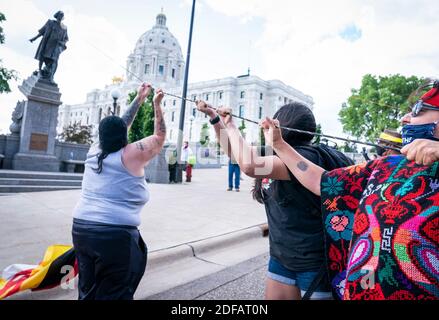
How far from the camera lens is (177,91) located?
7794 cm

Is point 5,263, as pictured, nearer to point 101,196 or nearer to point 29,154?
point 101,196

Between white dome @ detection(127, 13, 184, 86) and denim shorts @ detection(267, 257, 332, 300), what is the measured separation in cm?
9550

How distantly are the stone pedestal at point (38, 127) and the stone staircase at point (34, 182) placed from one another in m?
1.96

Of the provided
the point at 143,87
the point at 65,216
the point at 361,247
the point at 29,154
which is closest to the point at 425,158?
the point at 361,247

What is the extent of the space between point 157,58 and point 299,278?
10276cm

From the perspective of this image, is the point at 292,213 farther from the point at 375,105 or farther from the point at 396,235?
the point at 375,105

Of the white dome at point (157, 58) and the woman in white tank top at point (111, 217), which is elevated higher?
the white dome at point (157, 58)

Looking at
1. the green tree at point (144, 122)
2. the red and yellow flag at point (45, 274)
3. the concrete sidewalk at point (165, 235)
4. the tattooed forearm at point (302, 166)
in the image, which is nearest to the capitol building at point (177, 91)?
the green tree at point (144, 122)

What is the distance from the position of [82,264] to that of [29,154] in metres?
12.6

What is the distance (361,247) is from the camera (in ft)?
4.11

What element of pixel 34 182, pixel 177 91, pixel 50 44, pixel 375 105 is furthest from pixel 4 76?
pixel 177 91

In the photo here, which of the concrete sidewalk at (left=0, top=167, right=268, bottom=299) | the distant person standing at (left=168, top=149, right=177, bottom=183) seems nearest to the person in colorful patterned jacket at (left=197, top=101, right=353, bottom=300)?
the concrete sidewalk at (left=0, top=167, right=268, bottom=299)

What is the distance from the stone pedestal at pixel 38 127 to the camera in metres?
12.4

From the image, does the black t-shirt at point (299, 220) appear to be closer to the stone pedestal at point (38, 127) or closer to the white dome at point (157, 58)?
the stone pedestal at point (38, 127)
